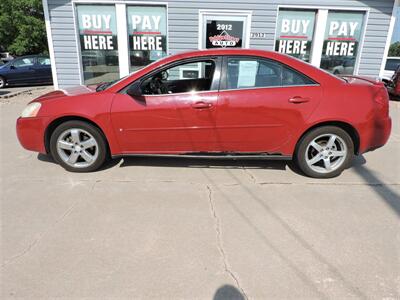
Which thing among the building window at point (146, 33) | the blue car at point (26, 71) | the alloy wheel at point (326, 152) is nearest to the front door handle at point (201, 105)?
the alloy wheel at point (326, 152)

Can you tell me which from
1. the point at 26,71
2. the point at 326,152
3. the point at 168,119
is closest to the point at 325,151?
the point at 326,152

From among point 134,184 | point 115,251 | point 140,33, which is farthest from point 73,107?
point 140,33

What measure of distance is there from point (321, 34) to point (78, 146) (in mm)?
7089

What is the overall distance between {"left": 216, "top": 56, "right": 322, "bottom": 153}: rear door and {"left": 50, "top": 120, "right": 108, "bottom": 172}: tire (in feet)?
5.08

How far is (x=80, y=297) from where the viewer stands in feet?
6.72

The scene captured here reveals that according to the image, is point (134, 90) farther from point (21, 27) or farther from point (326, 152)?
point (21, 27)

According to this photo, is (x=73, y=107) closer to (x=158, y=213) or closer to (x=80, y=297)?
(x=158, y=213)

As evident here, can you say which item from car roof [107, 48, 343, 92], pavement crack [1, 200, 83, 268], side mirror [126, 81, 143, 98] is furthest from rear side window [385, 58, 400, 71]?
pavement crack [1, 200, 83, 268]

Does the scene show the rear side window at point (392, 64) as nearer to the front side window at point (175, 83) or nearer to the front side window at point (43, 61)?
the front side window at point (175, 83)

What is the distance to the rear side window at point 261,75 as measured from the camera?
11.9 ft

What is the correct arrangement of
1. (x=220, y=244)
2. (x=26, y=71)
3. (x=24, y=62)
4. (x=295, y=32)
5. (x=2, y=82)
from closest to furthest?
1. (x=220, y=244)
2. (x=295, y=32)
3. (x=2, y=82)
4. (x=26, y=71)
5. (x=24, y=62)

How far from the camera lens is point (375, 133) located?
3.72 m

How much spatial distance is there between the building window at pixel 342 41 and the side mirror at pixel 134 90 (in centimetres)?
657

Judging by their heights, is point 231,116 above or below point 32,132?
above
